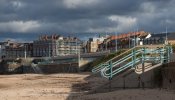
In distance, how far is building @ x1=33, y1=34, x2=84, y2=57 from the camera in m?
174

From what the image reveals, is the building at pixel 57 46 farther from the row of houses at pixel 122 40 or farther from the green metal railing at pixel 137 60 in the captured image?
the green metal railing at pixel 137 60

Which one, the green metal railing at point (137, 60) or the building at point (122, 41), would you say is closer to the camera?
the green metal railing at point (137, 60)

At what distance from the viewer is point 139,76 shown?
2012cm

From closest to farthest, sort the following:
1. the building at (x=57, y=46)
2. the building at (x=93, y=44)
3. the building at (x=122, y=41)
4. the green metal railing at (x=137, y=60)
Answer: the green metal railing at (x=137, y=60) < the building at (x=122, y=41) < the building at (x=93, y=44) < the building at (x=57, y=46)

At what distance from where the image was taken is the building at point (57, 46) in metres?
174

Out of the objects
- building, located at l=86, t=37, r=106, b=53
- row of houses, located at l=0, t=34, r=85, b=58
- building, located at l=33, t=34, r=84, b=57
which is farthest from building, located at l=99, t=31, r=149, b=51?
building, located at l=33, t=34, r=84, b=57

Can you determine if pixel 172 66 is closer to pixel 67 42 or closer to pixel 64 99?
pixel 64 99

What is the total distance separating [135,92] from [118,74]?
4.26 metres

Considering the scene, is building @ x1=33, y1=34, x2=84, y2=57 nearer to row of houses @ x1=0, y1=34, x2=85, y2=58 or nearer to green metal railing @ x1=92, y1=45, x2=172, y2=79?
row of houses @ x1=0, y1=34, x2=85, y2=58

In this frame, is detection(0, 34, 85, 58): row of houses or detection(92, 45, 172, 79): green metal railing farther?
detection(0, 34, 85, 58): row of houses

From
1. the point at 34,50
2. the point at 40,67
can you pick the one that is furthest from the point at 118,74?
the point at 34,50

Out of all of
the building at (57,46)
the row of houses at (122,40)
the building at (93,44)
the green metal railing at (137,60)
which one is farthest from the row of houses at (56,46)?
the green metal railing at (137,60)

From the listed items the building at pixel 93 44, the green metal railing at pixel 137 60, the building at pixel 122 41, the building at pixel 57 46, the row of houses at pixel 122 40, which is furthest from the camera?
the building at pixel 57 46

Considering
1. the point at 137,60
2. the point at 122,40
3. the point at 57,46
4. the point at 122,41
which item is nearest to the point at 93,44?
the point at 57,46
